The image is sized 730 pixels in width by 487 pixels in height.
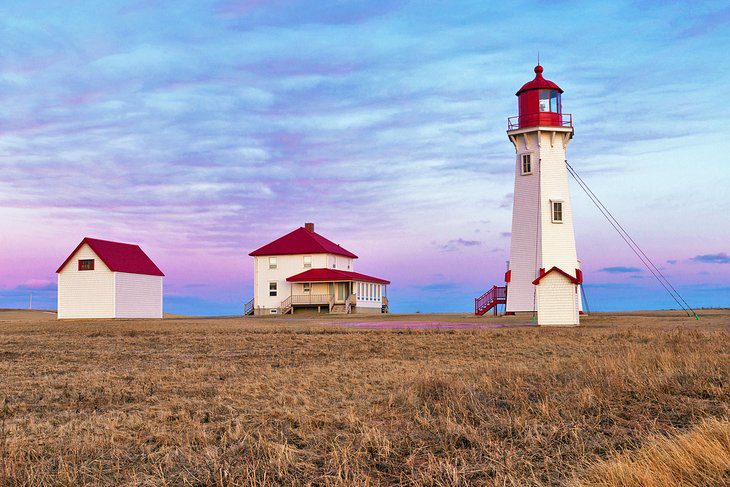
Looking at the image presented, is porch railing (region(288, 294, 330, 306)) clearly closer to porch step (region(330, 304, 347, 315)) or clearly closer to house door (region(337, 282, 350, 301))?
porch step (region(330, 304, 347, 315))

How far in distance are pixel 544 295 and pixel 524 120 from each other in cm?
1143

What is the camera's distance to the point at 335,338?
23250mm

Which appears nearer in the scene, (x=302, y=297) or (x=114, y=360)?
(x=114, y=360)

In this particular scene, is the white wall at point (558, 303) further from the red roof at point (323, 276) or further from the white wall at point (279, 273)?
the white wall at point (279, 273)

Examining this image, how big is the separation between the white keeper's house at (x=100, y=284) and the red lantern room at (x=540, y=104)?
1280 inches

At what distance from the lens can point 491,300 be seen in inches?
1709

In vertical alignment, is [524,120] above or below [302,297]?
above

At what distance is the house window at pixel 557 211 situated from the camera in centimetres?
3794

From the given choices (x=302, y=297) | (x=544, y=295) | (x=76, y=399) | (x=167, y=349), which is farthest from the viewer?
(x=302, y=297)

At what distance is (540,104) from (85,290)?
36.9 meters

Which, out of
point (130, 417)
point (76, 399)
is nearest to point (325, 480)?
point (130, 417)

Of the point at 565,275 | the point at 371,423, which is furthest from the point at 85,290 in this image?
the point at 371,423

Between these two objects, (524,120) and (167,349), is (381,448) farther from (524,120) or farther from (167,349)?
(524,120)

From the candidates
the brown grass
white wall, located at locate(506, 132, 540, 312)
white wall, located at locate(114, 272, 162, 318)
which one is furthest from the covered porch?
the brown grass
